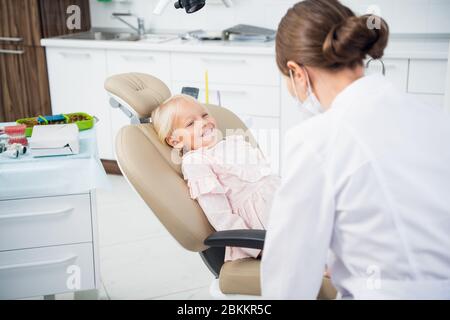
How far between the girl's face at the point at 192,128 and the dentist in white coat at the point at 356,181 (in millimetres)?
703

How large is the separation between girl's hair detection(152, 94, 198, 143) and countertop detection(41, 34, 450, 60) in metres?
1.37

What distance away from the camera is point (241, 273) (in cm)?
167

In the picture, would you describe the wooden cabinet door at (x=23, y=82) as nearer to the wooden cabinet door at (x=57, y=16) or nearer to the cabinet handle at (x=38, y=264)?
the wooden cabinet door at (x=57, y=16)

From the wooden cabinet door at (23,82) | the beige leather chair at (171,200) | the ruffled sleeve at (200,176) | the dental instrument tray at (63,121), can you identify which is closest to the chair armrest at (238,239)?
the beige leather chair at (171,200)

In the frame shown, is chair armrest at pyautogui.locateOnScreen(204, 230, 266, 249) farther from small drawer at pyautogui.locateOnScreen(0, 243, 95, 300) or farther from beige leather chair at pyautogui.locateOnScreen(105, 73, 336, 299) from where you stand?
small drawer at pyautogui.locateOnScreen(0, 243, 95, 300)

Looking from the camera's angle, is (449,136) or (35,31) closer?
(449,136)

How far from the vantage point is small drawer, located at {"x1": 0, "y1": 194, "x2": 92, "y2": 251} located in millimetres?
1999

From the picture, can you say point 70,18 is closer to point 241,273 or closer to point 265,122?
point 265,122

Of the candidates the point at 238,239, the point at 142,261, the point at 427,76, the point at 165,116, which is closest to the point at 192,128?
the point at 165,116

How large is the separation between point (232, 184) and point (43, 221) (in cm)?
66

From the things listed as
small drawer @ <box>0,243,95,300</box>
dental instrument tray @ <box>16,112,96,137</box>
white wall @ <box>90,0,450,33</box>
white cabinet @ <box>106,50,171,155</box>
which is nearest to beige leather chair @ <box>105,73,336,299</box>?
dental instrument tray @ <box>16,112,96,137</box>

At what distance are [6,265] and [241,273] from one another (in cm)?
87
